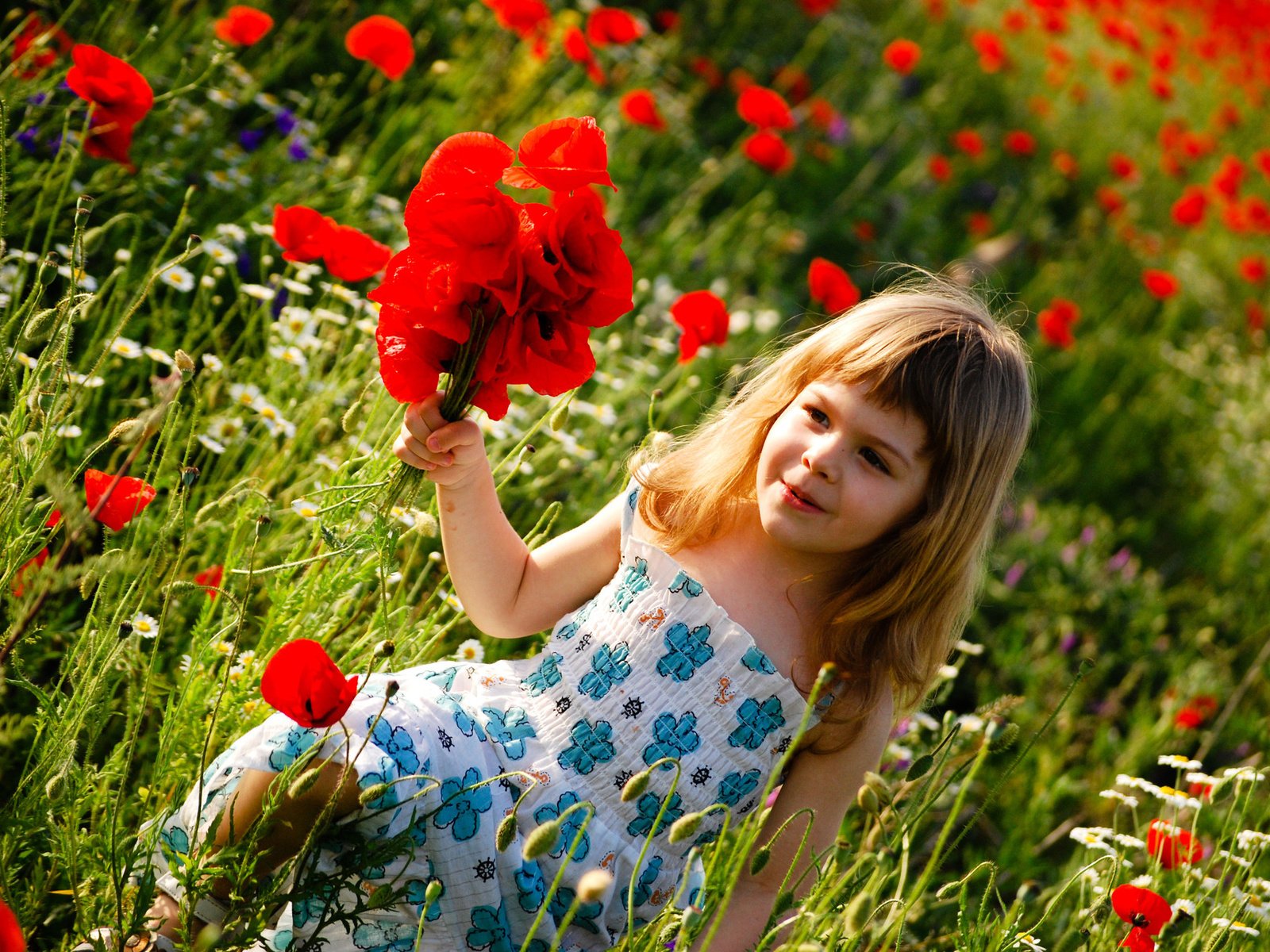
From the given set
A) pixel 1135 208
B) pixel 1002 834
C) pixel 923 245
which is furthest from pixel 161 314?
pixel 1135 208

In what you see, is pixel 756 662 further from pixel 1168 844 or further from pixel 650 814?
pixel 1168 844

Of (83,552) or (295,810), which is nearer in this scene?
(295,810)

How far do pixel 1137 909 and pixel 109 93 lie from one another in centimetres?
202

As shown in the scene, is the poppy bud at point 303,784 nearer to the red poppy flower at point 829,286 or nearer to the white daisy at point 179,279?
the white daisy at point 179,279

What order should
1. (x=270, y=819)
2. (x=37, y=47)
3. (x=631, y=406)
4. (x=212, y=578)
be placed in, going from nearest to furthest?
1. (x=270, y=819)
2. (x=212, y=578)
3. (x=37, y=47)
4. (x=631, y=406)

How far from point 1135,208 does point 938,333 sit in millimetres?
6153

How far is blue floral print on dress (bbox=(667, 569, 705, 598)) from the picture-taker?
6.08 feet

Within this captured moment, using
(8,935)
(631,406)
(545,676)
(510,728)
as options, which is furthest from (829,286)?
(8,935)

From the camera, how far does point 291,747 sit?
4.86 feet

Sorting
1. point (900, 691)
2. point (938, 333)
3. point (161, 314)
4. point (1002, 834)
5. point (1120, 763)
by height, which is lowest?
point (1002, 834)

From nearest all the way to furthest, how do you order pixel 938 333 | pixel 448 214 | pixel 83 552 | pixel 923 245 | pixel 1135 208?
pixel 448 214 → pixel 938 333 → pixel 83 552 → pixel 923 245 → pixel 1135 208

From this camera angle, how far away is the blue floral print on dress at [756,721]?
5.95 feet

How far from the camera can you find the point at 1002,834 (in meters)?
2.95

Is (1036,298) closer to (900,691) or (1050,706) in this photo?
(1050,706)
